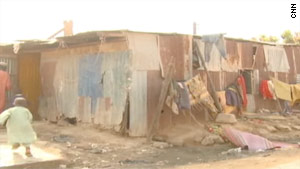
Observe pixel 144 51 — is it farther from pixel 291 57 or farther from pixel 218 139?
pixel 291 57

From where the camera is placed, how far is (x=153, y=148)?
10547 millimetres

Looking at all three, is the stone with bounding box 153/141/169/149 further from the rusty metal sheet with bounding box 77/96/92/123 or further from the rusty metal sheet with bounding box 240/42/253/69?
the rusty metal sheet with bounding box 240/42/253/69

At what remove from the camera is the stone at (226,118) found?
501 inches

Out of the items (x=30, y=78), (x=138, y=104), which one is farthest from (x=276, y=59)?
(x=30, y=78)

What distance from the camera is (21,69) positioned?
1508 centimetres

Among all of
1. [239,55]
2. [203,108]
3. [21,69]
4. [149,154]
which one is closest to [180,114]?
[203,108]

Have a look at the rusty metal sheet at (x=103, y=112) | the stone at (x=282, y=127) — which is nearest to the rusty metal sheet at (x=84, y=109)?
the rusty metal sheet at (x=103, y=112)

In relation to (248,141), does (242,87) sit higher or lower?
higher

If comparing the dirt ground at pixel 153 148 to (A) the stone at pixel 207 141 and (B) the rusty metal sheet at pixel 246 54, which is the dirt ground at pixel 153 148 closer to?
→ (A) the stone at pixel 207 141

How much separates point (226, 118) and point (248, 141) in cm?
167

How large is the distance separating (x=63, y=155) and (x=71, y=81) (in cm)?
485

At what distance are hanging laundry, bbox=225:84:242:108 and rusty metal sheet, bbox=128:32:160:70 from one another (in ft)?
10.7

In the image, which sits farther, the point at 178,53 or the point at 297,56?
the point at 297,56

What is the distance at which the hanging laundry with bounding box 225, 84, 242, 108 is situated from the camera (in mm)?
13703
